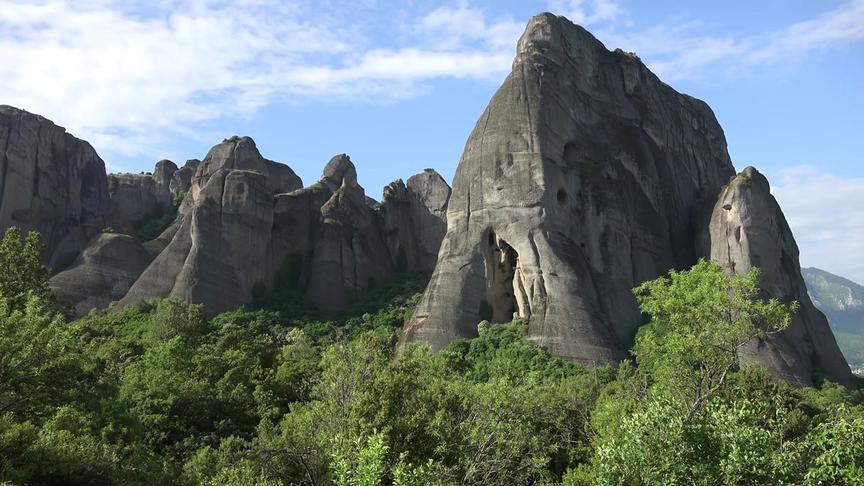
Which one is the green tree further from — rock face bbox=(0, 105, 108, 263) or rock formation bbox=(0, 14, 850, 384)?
rock face bbox=(0, 105, 108, 263)

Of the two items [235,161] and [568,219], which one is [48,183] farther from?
[568,219]

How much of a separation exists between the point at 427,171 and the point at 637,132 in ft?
70.0

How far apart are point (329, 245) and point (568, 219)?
20.1 m

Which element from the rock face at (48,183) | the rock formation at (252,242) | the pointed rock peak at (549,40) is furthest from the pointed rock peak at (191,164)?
the pointed rock peak at (549,40)

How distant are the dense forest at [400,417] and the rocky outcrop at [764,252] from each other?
57.9 ft

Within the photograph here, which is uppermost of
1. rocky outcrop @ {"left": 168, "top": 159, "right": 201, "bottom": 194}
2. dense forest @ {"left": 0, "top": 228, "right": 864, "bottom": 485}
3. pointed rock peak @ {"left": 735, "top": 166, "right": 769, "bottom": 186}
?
rocky outcrop @ {"left": 168, "top": 159, "right": 201, "bottom": 194}

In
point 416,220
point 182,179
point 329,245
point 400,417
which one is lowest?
point 400,417

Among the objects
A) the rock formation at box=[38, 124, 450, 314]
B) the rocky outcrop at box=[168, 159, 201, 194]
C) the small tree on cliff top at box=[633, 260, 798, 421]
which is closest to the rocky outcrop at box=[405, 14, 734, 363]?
the rock formation at box=[38, 124, 450, 314]

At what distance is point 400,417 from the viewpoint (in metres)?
18.4

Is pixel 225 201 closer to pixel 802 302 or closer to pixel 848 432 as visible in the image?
pixel 802 302

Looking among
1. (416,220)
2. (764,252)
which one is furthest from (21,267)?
(764,252)

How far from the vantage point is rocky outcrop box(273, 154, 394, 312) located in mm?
64562

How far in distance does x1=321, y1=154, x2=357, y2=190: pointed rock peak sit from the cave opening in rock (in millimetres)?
27615

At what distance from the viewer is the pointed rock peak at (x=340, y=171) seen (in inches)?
3093
